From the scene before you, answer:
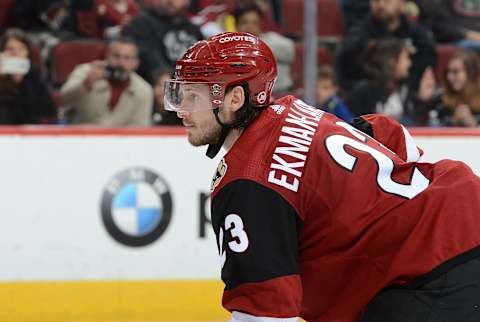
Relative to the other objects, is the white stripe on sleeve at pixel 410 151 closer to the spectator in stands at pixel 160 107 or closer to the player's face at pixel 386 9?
the spectator in stands at pixel 160 107

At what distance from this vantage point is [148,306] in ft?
17.3

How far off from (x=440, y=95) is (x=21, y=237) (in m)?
3.02

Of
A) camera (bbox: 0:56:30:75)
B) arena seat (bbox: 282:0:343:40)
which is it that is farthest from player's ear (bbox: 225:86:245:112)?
arena seat (bbox: 282:0:343:40)

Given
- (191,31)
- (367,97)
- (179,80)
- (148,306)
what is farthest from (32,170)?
(179,80)

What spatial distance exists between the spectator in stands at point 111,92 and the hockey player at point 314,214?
3464 millimetres

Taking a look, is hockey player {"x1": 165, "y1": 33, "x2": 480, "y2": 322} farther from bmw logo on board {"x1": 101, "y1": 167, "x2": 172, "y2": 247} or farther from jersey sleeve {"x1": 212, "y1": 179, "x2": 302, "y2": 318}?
bmw logo on board {"x1": 101, "y1": 167, "x2": 172, "y2": 247}

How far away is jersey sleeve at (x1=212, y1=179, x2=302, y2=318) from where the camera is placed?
234 centimetres

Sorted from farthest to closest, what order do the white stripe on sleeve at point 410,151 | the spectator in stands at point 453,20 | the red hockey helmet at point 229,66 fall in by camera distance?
the spectator in stands at point 453,20, the white stripe on sleeve at point 410,151, the red hockey helmet at point 229,66

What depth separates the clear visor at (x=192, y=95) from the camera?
8.13ft

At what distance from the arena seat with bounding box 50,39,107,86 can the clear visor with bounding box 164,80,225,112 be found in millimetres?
4065

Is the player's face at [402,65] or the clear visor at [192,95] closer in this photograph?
the clear visor at [192,95]

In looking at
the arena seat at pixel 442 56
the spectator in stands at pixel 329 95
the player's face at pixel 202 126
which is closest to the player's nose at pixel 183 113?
the player's face at pixel 202 126

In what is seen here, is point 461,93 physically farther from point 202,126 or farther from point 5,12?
point 202,126

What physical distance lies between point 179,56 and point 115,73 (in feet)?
2.12
